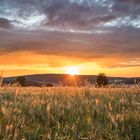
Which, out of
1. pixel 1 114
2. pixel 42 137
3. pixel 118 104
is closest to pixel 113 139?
pixel 42 137

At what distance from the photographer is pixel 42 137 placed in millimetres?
4488

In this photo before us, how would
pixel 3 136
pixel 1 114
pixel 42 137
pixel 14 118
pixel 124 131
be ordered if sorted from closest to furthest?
pixel 3 136 < pixel 42 137 < pixel 124 131 < pixel 14 118 < pixel 1 114

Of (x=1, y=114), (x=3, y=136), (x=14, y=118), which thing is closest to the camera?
(x=3, y=136)

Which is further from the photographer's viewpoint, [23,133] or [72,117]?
[72,117]

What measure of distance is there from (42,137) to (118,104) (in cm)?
347

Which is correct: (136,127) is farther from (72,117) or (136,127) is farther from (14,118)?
(14,118)

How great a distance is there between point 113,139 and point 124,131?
39cm

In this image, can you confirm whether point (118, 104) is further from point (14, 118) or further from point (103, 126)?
point (14, 118)

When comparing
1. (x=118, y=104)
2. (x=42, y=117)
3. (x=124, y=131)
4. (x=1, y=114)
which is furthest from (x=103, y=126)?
(x=118, y=104)

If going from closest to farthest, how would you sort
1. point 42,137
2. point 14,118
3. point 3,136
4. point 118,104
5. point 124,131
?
point 3,136 → point 42,137 → point 124,131 → point 14,118 → point 118,104

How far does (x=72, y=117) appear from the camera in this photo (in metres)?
5.84

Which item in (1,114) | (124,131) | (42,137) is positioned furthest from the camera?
(1,114)

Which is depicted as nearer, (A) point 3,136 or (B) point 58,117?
(A) point 3,136

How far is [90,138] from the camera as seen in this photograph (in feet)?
14.1
